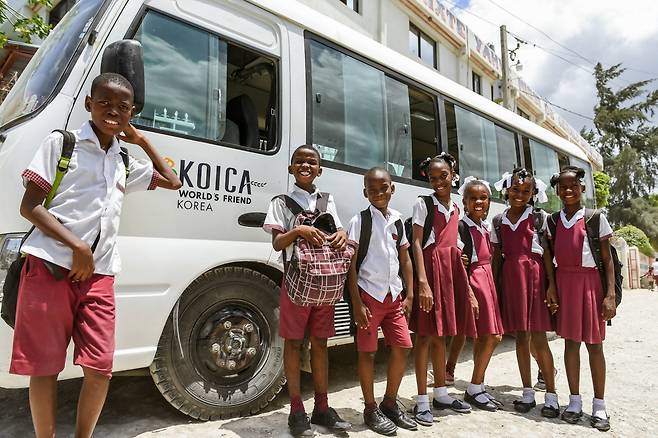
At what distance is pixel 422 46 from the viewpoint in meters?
16.0

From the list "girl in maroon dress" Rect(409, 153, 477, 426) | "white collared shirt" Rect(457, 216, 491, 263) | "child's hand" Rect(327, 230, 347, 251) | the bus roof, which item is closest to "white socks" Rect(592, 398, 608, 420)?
"girl in maroon dress" Rect(409, 153, 477, 426)

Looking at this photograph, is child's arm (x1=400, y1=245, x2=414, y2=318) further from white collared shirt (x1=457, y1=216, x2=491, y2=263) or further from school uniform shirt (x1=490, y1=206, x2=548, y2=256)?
school uniform shirt (x1=490, y1=206, x2=548, y2=256)

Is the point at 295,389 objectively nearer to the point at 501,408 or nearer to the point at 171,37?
the point at 501,408

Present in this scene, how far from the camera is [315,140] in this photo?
137 inches

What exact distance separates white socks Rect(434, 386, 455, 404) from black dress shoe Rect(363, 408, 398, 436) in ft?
1.94

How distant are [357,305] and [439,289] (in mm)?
700

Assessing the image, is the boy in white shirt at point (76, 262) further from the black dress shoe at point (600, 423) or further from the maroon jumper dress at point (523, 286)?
the black dress shoe at point (600, 423)

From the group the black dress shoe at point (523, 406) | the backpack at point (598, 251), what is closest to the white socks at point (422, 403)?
the black dress shoe at point (523, 406)

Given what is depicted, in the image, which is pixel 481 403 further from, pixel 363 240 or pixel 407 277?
pixel 363 240

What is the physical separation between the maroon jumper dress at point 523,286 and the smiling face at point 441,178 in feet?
2.19

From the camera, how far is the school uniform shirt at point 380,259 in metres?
2.94

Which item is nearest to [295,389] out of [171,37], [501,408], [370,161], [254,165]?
[254,165]

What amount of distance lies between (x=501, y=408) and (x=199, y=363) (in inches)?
86.5

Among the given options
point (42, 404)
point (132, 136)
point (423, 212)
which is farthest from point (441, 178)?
point (42, 404)
